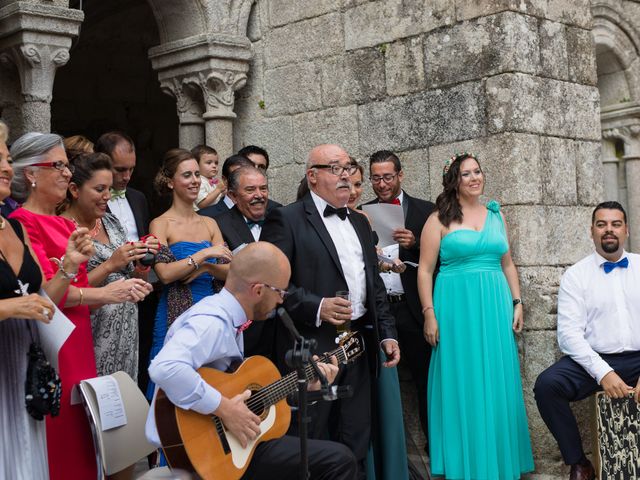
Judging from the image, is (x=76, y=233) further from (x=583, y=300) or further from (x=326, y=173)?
(x=583, y=300)

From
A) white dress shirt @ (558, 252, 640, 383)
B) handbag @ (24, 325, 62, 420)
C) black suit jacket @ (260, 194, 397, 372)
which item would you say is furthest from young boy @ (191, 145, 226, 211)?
handbag @ (24, 325, 62, 420)

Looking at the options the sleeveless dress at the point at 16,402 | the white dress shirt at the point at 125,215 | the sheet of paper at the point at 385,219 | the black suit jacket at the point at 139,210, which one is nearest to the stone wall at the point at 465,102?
the sheet of paper at the point at 385,219

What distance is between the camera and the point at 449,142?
20.5 feet

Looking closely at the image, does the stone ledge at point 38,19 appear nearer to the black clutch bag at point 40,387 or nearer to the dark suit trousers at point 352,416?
the dark suit trousers at point 352,416

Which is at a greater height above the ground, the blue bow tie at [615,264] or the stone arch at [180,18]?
the stone arch at [180,18]

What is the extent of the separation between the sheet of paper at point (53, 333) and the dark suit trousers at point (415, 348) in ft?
8.97

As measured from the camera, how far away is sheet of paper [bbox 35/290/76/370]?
12.1 ft

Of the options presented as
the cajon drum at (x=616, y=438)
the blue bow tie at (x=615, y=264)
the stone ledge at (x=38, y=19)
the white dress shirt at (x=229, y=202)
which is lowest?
the cajon drum at (x=616, y=438)

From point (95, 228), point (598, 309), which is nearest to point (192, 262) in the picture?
point (95, 228)

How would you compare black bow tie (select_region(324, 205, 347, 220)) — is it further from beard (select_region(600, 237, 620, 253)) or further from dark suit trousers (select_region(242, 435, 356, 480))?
beard (select_region(600, 237, 620, 253))

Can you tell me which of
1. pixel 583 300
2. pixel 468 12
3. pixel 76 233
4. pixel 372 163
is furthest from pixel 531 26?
pixel 76 233

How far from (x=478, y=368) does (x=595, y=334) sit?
72 centimetres

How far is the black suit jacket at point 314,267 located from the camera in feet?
15.8

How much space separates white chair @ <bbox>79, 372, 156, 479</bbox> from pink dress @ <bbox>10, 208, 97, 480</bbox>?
0.08 meters
